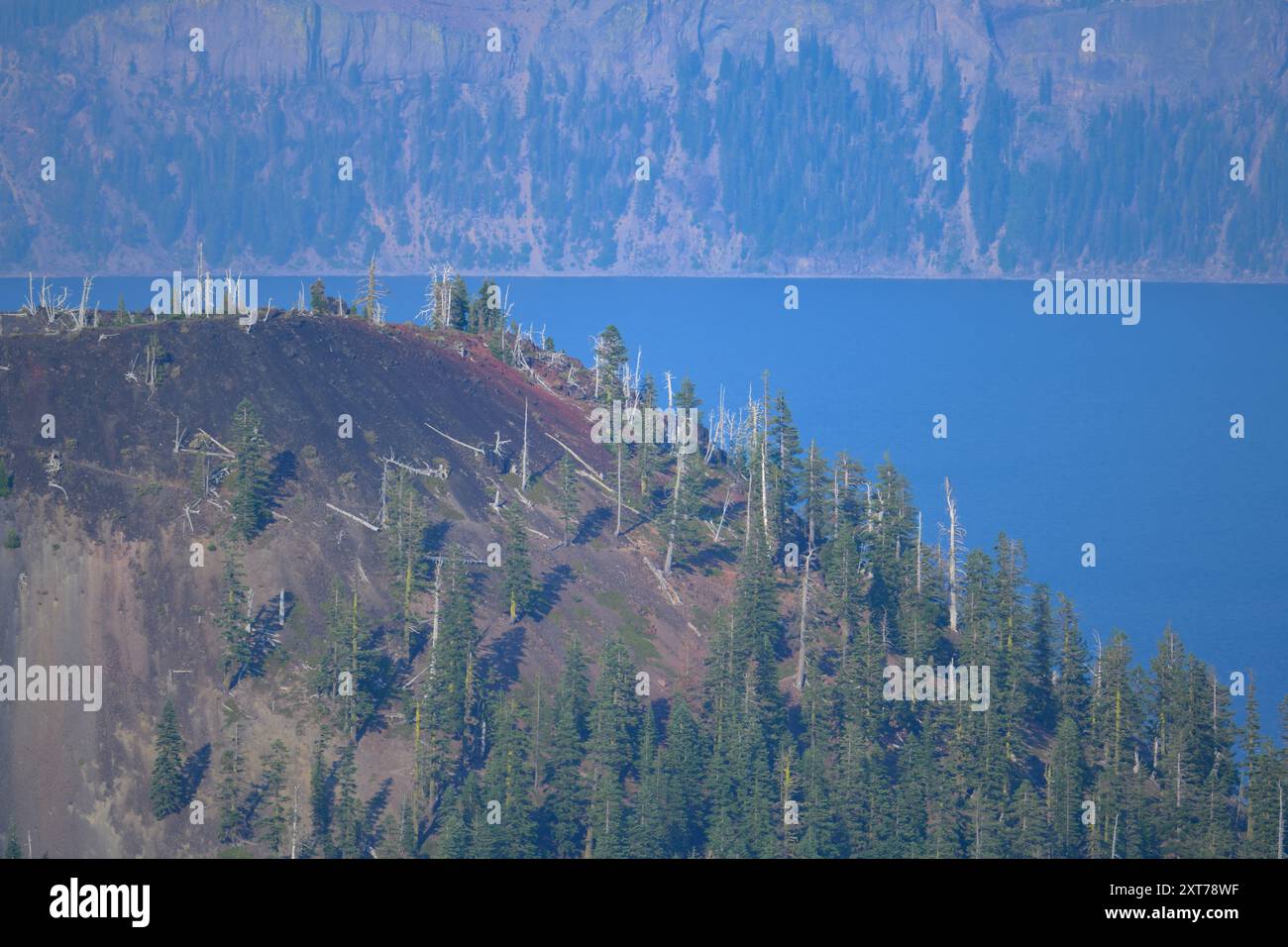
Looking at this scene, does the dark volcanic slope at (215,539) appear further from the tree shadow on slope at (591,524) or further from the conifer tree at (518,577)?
the conifer tree at (518,577)

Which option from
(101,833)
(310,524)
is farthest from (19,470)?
(101,833)

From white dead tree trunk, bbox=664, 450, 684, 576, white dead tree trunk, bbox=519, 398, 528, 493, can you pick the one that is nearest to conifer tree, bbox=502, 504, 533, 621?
white dead tree trunk, bbox=664, 450, 684, 576

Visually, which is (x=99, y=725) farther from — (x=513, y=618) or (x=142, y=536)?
(x=513, y=618)

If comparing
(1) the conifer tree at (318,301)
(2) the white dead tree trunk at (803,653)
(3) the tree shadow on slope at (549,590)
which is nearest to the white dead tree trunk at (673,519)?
(3) the tree shadow on slope at (549,590)

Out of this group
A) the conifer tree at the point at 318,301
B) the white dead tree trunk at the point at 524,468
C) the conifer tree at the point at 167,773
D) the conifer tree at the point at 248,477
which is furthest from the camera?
the conifer tree at the point at 318,301

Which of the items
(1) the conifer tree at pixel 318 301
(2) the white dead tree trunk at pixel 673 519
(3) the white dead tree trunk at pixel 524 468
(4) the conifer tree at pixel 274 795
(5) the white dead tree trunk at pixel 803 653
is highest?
(1) the conifer tree at pixel 318 301

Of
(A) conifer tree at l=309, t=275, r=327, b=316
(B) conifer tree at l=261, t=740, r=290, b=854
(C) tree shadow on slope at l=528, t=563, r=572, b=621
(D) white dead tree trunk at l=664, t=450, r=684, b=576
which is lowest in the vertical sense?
(B) conifer tree at l=261, t=740, r=290, b=854

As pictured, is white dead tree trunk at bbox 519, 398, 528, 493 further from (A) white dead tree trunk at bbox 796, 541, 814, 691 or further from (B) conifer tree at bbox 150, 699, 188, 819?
(B) conifer tree at bbox 150, 699, 188, 819

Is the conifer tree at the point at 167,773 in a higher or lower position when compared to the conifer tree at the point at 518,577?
lower
